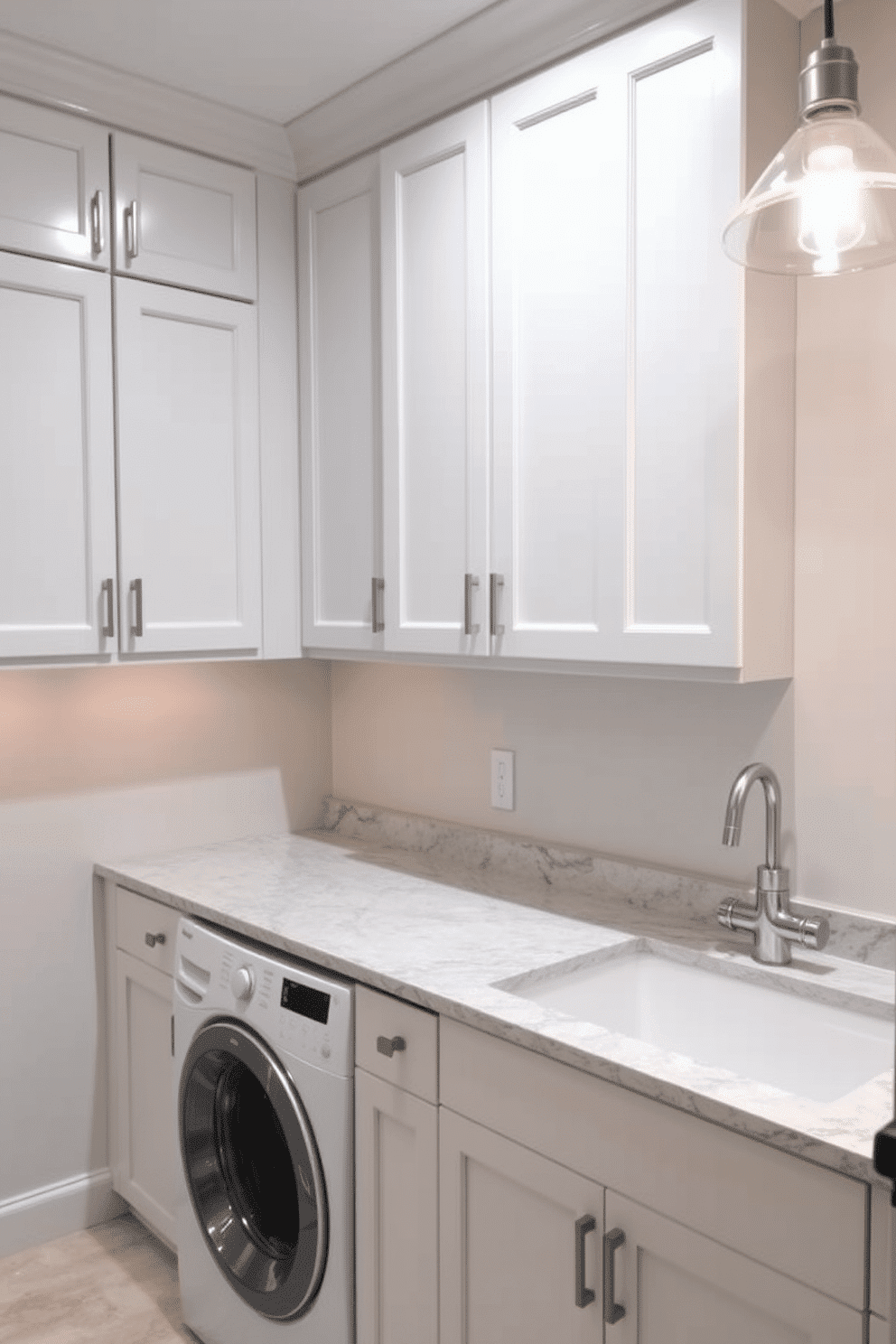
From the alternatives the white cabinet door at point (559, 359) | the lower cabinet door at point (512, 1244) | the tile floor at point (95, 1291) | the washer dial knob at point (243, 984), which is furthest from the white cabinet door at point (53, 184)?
the tile floor at point (95, 1291)

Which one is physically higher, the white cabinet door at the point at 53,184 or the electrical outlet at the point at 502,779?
the white cabinet door at the point at 53,184

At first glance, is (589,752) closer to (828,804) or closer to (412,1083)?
(828,804)

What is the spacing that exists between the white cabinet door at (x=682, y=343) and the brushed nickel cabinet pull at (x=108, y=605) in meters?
1.06

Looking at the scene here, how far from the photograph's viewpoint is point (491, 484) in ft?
6.67

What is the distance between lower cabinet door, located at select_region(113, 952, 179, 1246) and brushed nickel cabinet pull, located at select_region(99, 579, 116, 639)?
738mm

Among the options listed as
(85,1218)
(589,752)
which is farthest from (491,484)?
(85,1218)

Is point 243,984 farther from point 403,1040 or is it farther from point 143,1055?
point 143,1055

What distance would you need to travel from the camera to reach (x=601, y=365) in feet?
6.00

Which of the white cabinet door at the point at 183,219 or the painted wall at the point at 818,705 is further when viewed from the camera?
the white cabinet door at the point at 183,219

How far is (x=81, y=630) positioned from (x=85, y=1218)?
141 centimetres

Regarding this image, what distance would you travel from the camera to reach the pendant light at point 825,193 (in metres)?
1.15

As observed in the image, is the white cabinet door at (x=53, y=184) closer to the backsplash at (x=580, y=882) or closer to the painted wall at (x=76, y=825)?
the painted wall at (x=76, y=825)

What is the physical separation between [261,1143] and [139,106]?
2.08 m

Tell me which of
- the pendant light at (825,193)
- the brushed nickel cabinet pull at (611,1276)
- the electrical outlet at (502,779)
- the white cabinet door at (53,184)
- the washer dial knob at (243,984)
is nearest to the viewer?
the pendant light at (825,193)
